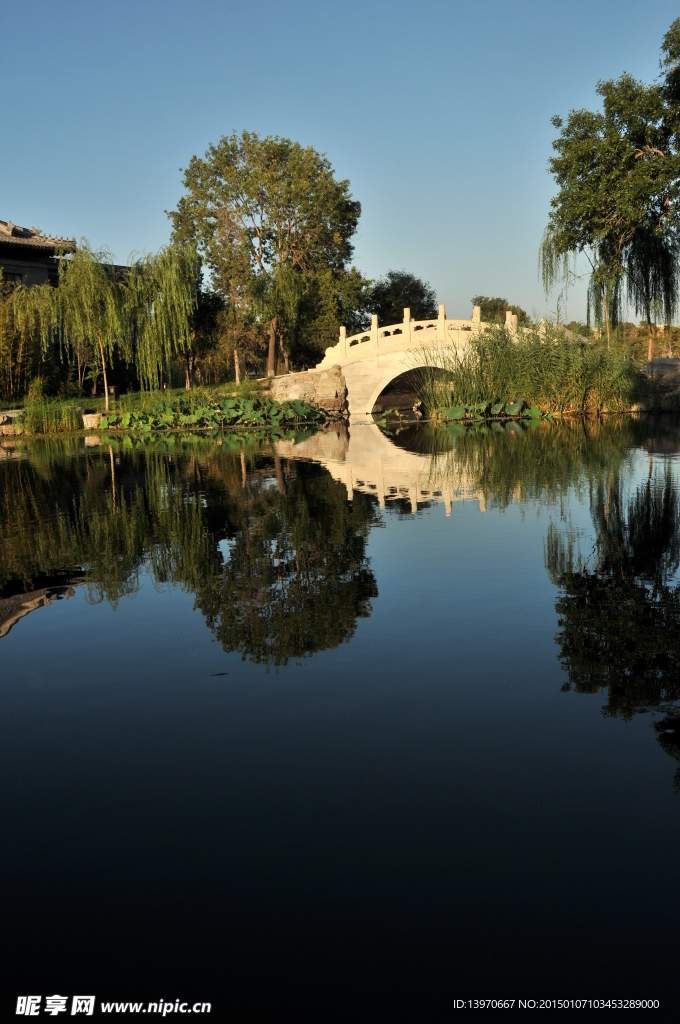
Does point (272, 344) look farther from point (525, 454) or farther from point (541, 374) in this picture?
point (525, 454)

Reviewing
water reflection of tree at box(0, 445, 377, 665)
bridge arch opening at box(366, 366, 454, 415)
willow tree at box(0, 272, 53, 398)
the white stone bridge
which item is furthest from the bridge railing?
water reflection of tree at box(0, 445, 377, 665)

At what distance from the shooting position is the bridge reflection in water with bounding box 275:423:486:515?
9383 millimetres

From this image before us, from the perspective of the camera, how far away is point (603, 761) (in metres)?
2.92

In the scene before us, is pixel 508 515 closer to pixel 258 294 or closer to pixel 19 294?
pixel 19 294

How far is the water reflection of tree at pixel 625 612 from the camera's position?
349 cm

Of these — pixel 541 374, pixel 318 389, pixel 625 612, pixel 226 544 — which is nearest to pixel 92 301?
pixel 318 389

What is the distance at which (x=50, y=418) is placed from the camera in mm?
26000

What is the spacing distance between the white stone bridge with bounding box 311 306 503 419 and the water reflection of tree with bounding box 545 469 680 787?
1617cm

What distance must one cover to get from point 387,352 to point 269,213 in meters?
14.5

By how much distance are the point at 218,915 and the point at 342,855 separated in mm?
369

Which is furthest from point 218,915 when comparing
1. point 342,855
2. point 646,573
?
point 646,573

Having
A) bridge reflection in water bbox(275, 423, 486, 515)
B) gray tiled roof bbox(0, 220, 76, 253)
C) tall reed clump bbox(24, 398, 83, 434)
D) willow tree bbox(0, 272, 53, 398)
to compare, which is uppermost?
gray tiled roof bbox(0, 220, 76, 253)

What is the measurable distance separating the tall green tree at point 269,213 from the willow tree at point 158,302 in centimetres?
769

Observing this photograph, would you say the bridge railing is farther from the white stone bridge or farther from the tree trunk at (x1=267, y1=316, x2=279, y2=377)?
the tree trunk at (x1=267, y1=316, x2=279, y2=377)
